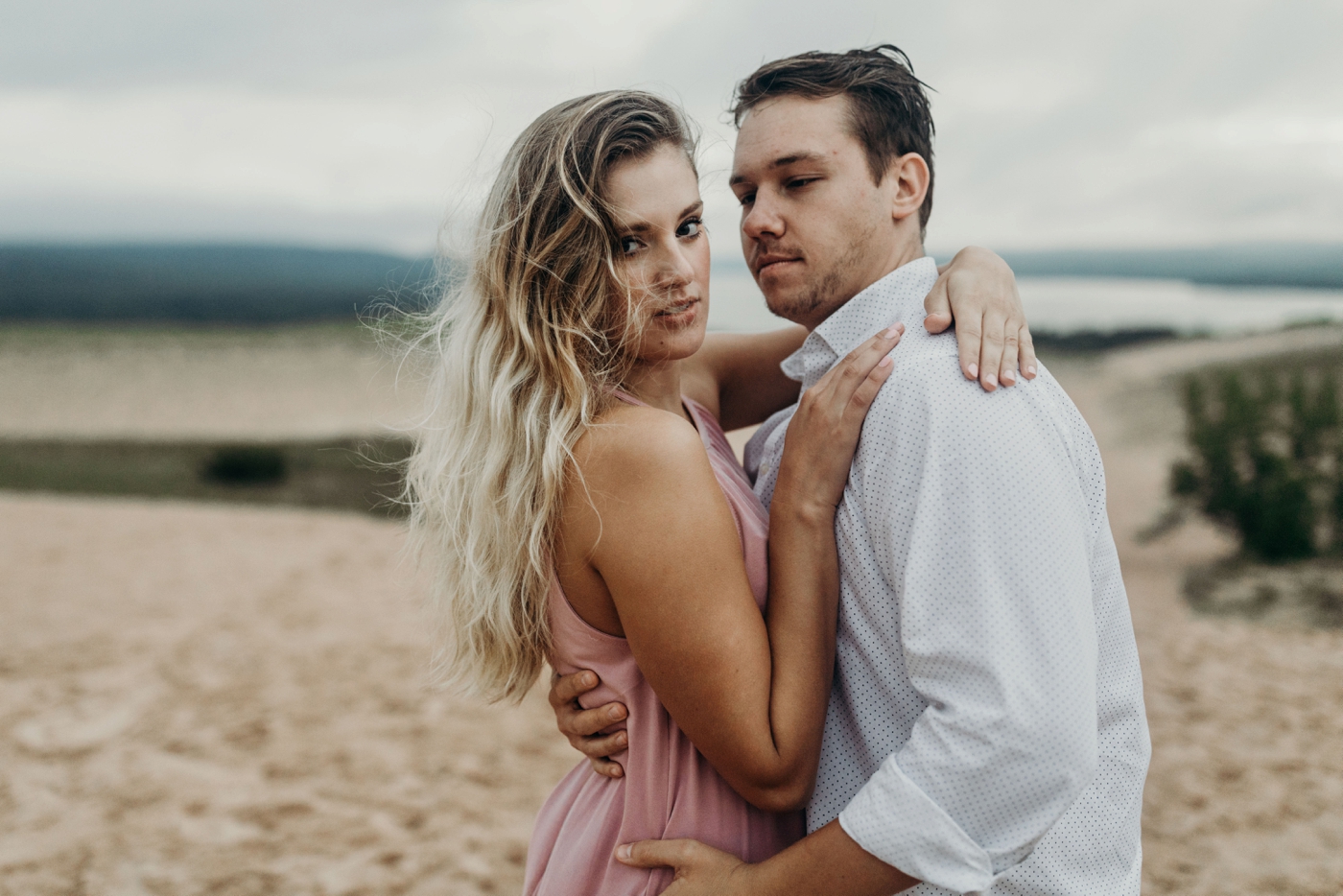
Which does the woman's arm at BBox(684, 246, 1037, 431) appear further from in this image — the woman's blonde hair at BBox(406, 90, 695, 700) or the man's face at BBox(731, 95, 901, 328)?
the woman's blonde hair at BBox(406, 90, 695, 700)

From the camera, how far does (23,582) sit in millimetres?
11328

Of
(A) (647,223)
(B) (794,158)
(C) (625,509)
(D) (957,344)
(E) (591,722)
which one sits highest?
(B) (794,158)

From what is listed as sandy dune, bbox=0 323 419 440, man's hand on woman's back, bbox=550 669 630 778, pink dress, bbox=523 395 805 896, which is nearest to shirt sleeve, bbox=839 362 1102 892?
pink dress, bbox=523 395 805 896

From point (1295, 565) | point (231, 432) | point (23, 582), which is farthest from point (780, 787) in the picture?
point (231, 432)

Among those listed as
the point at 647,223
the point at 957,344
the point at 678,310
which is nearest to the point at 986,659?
the point at 957,344

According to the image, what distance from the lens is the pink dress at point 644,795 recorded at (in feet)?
6.11

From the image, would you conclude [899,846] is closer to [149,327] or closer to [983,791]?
[983,791]

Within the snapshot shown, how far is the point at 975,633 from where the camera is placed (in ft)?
4.83

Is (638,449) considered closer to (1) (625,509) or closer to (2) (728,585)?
(1) (625,509)

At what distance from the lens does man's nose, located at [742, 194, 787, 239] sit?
2.14 metres

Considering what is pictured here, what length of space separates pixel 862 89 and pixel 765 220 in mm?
392

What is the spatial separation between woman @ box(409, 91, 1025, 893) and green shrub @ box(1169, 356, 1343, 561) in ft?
34.0

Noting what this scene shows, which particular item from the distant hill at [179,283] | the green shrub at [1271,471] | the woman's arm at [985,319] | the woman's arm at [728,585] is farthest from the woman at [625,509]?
the distant hill at [179,283]

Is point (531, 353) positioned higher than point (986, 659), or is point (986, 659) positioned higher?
point (531, 353)
